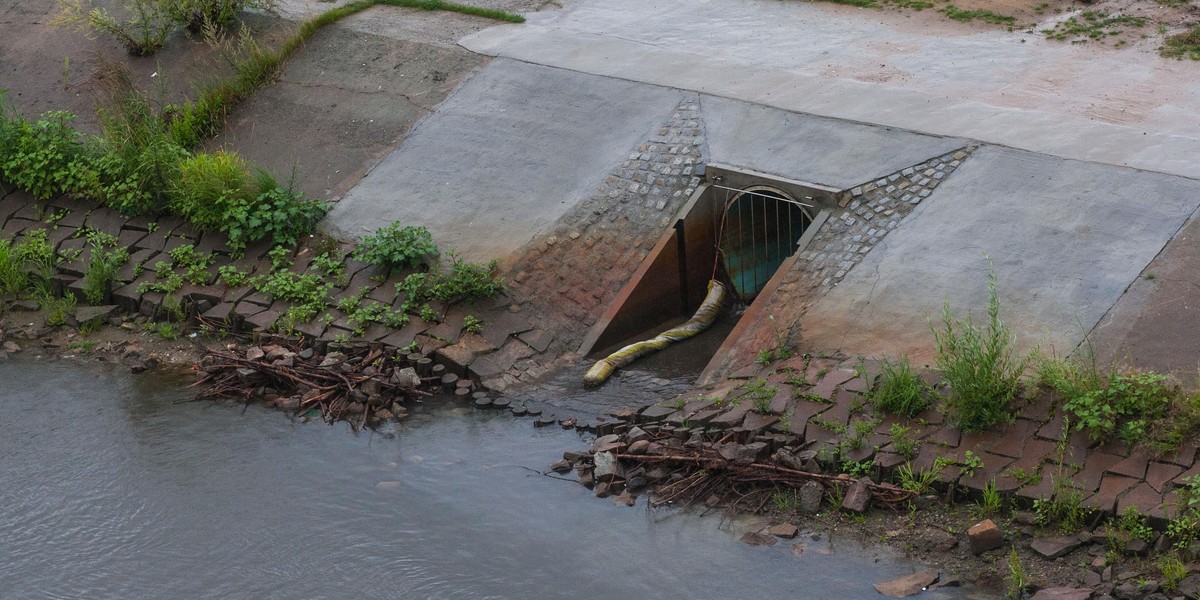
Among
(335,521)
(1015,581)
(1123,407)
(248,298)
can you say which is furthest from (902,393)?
(248,298)

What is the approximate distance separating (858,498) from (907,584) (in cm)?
75

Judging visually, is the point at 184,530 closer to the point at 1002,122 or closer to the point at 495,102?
the point at 495,102

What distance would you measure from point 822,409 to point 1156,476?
6.87 feet

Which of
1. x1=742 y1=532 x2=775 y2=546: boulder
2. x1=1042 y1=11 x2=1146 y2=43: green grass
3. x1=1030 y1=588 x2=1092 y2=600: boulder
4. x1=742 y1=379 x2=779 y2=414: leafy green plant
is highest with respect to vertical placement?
x1=1042 y1=11 x2=1146 y2=43: green grass

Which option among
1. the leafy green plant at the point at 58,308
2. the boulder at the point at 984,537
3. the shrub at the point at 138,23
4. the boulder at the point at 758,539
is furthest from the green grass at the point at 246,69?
the boulder at the point at 984,537

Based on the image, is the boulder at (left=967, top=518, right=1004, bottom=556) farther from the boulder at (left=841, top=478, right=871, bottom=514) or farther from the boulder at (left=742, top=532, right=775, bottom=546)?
the boulder at (left=742, top=532, right=775, bottom=546)

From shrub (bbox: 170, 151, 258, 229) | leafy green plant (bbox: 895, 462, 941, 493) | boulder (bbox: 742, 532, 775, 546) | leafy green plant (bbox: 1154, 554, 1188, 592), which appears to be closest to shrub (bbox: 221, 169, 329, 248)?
shrub (bbox: 170, 151, 258, 229)

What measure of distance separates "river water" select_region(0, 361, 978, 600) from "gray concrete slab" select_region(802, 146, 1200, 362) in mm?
2071

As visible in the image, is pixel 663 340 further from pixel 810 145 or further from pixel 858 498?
pixel 858 498

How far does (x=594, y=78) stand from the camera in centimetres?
1262

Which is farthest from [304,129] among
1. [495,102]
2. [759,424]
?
[759,424]

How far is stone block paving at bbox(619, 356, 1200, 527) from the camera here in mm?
7402

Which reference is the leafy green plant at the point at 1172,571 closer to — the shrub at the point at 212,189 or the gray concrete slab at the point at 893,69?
the gray concrete slab at the point at 893,69

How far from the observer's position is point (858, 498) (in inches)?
311
